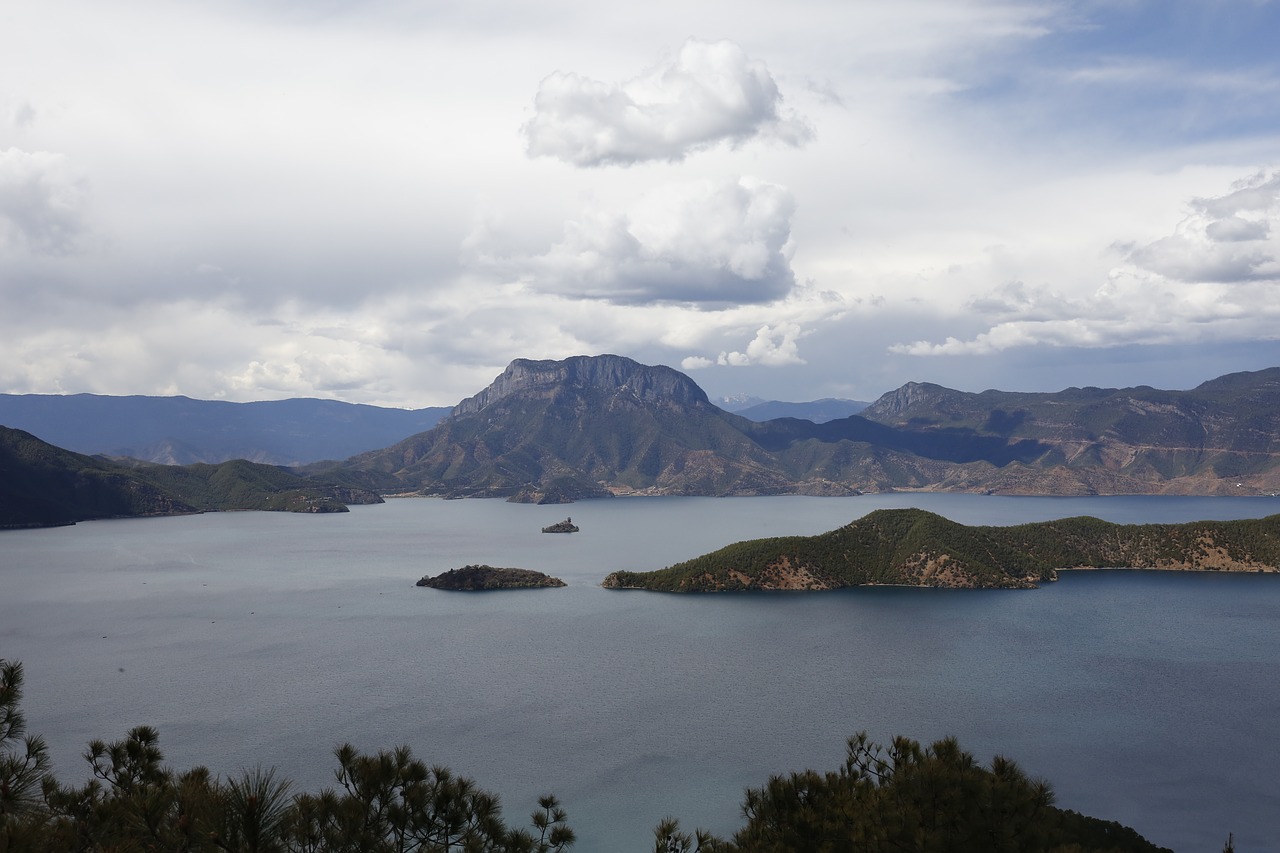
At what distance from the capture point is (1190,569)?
170m

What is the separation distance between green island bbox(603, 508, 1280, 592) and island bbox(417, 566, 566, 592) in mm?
11956

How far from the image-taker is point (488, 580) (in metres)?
160

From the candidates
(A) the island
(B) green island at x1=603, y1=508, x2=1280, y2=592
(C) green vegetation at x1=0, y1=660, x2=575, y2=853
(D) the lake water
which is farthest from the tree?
(A) the island

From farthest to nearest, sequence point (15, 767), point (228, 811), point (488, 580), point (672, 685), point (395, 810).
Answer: point (488, 580) < point (672, 685) < point (395, 810) < point (15, 767) < point (228, 811)

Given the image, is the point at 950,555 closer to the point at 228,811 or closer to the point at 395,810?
the point at 395,810

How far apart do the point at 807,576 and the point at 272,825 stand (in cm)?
14061

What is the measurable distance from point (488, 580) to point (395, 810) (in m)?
140

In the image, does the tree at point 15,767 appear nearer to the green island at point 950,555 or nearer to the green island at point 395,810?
the green island at point 395,810

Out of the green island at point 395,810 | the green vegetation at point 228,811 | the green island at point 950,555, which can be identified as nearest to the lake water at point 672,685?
the green island at point 950,555

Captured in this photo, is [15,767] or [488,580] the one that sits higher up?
[15,767]

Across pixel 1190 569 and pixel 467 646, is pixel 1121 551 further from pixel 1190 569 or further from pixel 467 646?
pixel 467 646

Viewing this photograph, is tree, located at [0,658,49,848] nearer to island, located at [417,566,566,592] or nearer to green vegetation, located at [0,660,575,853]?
green vegetation, located at [0,660,575,853]

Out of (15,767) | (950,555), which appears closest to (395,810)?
(15,767)

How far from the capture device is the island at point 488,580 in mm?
158500
